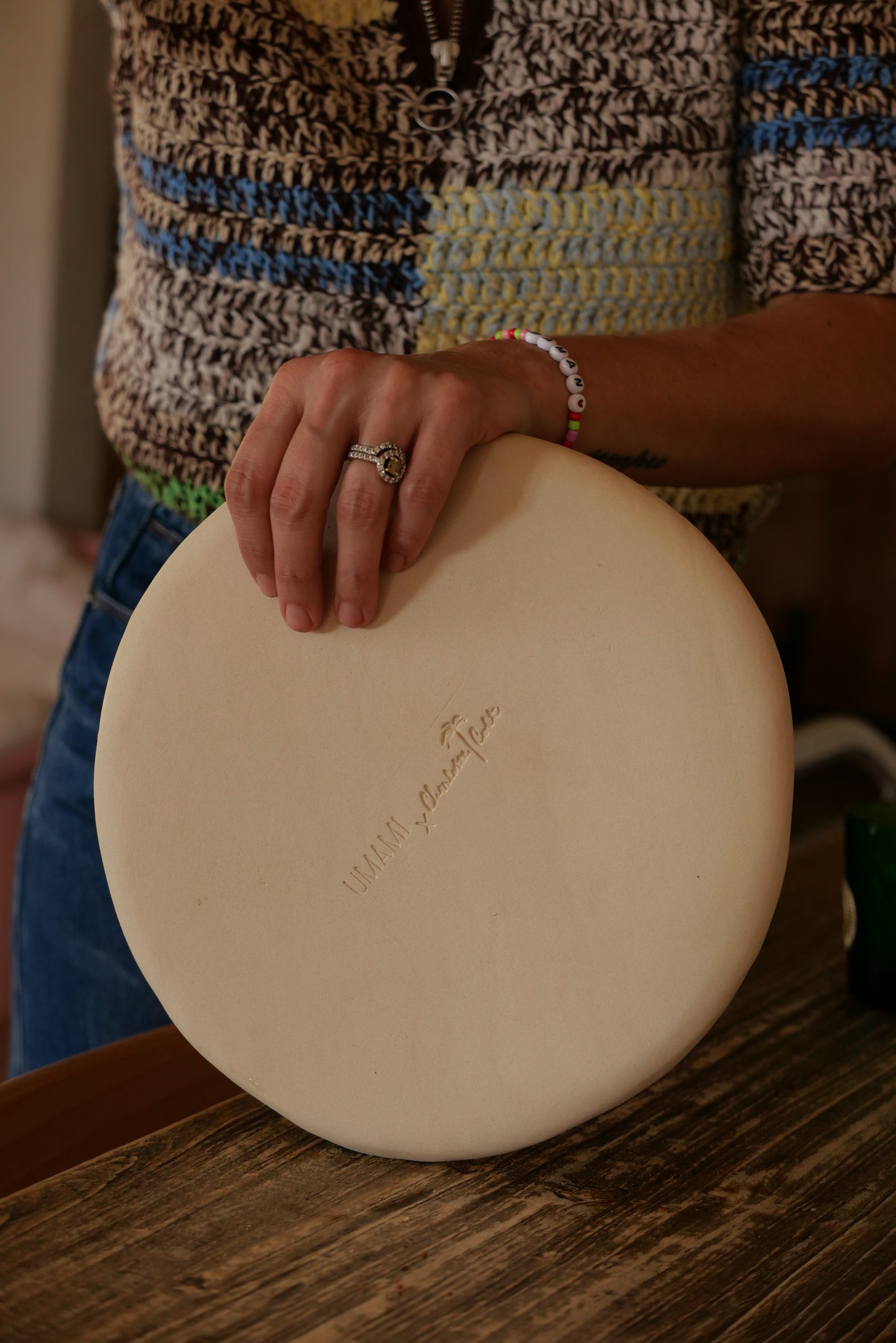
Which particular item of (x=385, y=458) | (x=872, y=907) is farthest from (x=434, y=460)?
(x=872, y=907)

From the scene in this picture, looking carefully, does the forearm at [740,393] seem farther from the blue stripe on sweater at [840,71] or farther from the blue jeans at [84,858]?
the blue jeans at [84,858]

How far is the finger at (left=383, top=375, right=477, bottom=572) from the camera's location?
0.51 m

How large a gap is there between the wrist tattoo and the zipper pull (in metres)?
0.27

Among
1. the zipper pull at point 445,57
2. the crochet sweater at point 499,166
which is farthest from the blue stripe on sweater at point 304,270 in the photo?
the zipper pull at point 445,57

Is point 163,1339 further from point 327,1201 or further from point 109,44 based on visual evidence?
point 109,44

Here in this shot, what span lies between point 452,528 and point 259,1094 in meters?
0.27

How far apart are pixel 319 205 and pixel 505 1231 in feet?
1.83

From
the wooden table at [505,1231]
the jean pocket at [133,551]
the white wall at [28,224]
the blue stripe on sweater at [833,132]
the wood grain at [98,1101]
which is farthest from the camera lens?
the white wall at [28,224]

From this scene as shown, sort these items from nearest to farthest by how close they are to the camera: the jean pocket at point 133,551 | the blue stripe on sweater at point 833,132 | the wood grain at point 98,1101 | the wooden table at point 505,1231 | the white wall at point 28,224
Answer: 1. the wooden table at point 505,1231
2. the wood grain at point 98,1101
3. the blue stripe on sweater at point 833,132
4. the jean pocket at point 133,551
5. the white wall at point 28,224

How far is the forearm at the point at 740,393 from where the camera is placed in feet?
2.02

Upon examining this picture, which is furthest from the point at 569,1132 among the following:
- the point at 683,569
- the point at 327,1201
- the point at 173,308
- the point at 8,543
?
→ the point at 8,543

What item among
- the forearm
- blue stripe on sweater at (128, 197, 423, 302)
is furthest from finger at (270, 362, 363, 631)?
blue stripe on sweater at (128, 197, 423, 302)

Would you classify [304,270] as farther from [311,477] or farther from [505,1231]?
[505,1231]

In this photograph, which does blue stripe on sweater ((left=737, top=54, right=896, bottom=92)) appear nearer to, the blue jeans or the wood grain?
the blue jeans
